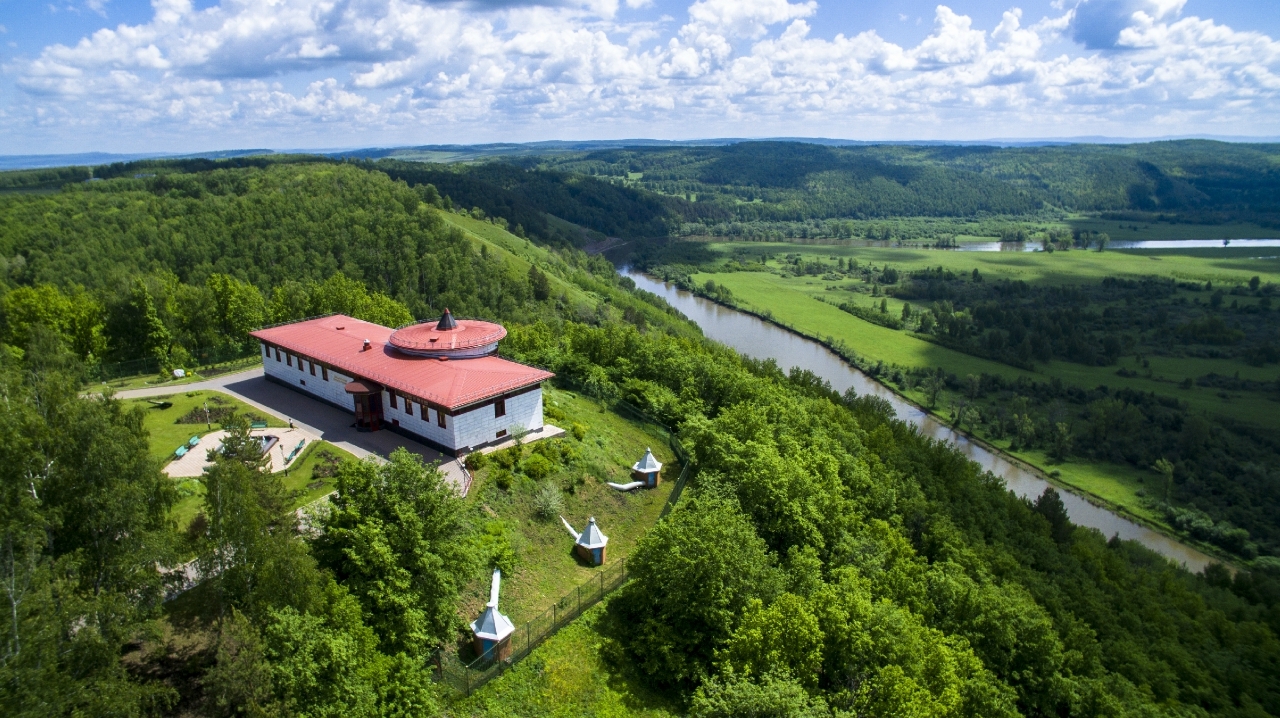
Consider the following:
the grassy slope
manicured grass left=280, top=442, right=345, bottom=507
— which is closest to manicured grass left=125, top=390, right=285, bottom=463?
manicured grass left=280, top=442, right=345, bottom=507

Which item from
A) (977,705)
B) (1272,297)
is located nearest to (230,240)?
(977,705)

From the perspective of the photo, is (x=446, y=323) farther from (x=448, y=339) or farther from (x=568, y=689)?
(x=568, y=689)

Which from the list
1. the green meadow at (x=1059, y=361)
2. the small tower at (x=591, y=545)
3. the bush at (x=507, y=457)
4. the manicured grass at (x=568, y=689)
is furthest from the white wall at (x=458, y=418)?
the green meadow at (x=1059, y=361)

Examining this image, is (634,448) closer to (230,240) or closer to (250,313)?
(250,313)

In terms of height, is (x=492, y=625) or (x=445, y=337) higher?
(x=445, y=337)

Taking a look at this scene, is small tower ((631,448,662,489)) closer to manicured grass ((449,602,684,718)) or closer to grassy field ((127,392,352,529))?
manicured grass ((449,602,684,718))

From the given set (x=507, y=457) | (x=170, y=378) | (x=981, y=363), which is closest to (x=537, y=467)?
(x=507, y=457)

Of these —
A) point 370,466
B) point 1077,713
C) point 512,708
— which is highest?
point 370,466
